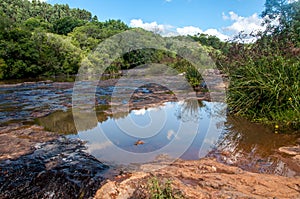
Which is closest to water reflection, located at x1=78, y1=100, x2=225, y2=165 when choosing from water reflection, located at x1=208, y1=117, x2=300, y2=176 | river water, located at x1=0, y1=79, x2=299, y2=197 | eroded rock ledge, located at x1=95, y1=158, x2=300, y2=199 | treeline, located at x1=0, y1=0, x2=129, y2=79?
river water, located at x1=0, y1=79, x2=299, y2=197

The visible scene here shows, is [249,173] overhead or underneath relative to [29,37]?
underneath

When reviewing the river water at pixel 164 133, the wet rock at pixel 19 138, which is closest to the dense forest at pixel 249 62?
the river water at pixel 164 133

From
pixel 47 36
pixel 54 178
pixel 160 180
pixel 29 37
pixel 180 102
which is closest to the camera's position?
pixel 160 180

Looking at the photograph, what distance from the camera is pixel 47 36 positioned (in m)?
32.4

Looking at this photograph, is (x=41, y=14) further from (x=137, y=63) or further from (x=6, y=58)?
(x=6, y=58)

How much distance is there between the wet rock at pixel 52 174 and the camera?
338 cm

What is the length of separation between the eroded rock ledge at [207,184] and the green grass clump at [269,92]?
294 centimetres

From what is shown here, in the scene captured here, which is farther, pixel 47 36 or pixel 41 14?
pixel 41 14

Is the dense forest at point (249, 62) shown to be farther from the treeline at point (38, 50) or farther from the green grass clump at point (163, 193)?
the green grass clump at point (163, 193)

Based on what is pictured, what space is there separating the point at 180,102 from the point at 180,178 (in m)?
7.40

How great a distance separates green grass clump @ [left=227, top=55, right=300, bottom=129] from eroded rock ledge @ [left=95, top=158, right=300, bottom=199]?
2942 mm

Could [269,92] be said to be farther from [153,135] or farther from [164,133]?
[153,135]

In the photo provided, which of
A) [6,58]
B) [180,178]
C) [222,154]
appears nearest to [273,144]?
[222,154]

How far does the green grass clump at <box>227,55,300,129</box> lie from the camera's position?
6039mm
